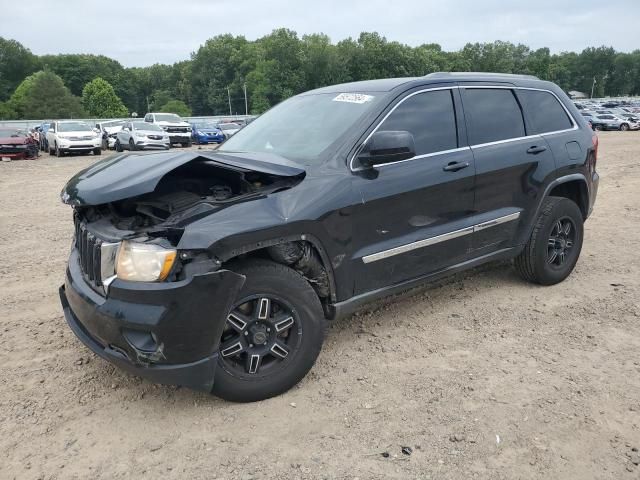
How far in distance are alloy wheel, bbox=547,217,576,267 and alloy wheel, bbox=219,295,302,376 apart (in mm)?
2787

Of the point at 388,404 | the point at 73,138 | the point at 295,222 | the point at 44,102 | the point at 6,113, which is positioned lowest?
the point at 388,404

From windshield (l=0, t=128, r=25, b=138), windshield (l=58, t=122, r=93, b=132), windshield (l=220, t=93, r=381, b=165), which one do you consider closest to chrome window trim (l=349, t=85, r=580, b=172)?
windshield (l=220, t=93, r=381, b=165)

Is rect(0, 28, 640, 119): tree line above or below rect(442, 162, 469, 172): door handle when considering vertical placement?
above

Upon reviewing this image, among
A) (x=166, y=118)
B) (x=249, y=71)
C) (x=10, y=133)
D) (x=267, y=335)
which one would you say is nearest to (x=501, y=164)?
(x=267, y=335)

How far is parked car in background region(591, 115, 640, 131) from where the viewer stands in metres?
38.8

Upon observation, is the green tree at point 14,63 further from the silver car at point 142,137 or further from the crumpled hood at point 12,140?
the crumpled hood at point 12,140

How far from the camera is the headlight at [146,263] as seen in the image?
8.71 ft

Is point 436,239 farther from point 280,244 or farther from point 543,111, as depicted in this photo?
point 543,111

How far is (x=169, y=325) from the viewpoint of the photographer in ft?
8.61

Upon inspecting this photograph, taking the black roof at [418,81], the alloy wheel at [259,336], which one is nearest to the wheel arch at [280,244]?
the alloy wheel at [259,336]

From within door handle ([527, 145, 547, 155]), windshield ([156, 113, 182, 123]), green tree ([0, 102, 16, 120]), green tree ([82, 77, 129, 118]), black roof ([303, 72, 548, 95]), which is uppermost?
green tree ([82, 77, 129, 118])

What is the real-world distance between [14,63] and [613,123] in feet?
349

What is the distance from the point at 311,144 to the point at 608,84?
513ft

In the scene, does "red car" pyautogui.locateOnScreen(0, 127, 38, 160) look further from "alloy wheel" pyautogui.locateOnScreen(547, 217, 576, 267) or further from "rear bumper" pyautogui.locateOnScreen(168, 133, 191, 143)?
"alloy wheel" pyautogui.locateOnScreen(547, 217, 576, 267)
